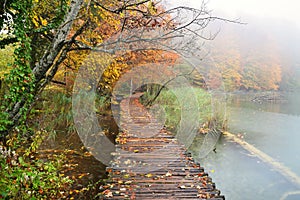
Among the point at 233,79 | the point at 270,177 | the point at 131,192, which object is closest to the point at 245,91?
the point at 233,79

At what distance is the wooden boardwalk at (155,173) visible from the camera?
11.5ft

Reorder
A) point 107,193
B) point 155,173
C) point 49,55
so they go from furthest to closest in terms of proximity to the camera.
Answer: point 155,173 < point 107,193 < point 49,55

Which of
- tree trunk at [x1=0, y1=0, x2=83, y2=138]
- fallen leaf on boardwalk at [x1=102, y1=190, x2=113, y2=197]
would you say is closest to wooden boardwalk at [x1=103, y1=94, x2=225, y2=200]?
fallen leaf on boardwalk at [x1=102, y1=190, x2=113, y2=197]

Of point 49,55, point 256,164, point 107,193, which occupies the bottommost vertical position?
point 256,164

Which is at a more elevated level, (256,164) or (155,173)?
(155,173)

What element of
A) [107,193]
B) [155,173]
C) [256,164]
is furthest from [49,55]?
[256,164]

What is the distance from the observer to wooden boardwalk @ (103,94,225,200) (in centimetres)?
350

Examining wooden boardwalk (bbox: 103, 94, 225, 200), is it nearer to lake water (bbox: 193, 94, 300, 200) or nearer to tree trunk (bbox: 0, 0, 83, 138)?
tree trunk (bbox: 0, 0, 83, 138)

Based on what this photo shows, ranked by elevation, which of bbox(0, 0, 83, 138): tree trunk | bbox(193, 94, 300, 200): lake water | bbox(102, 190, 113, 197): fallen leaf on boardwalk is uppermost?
bbox(0, 0, 83, 138): tree trunk

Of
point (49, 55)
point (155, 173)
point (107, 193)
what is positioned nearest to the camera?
point (49, 55)

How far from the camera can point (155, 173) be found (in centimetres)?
423

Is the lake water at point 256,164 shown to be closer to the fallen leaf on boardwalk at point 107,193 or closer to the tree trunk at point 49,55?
the fallen leaf on boardwalk at point 107,193

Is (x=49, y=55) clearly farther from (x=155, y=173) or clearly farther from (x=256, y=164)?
(x=256, y=164)

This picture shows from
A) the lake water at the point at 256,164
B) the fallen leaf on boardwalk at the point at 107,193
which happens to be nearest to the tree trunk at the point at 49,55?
the fallen leaf on boardwalk at the point at 107,193
